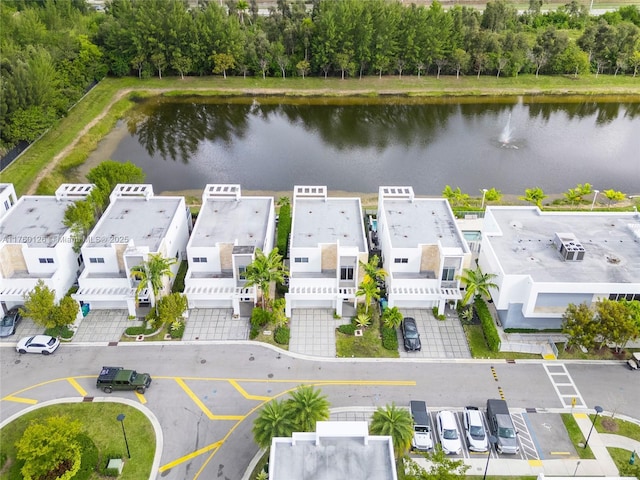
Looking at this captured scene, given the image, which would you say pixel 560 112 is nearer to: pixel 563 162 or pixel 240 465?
pixel 563 162

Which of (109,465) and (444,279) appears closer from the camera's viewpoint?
(109,465)

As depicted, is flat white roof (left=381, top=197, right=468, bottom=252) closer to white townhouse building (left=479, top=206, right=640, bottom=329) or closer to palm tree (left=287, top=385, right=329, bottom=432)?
white townhouse building (left=479, top=206, right=640, bottom=329)

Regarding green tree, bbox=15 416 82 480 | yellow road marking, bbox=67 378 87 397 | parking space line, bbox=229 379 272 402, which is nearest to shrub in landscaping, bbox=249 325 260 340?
parking space line, bbox=229 379 272 402

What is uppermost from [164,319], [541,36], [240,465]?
[541,36]

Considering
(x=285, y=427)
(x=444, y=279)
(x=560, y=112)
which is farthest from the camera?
(x=560, y=112)

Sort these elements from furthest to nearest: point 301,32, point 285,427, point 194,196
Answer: point 301,32 < point 194,196 < point 285,427

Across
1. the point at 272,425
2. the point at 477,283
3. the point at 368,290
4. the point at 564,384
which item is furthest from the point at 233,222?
the point at 564,384

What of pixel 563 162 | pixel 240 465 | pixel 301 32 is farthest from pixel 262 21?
pixel 240 465
